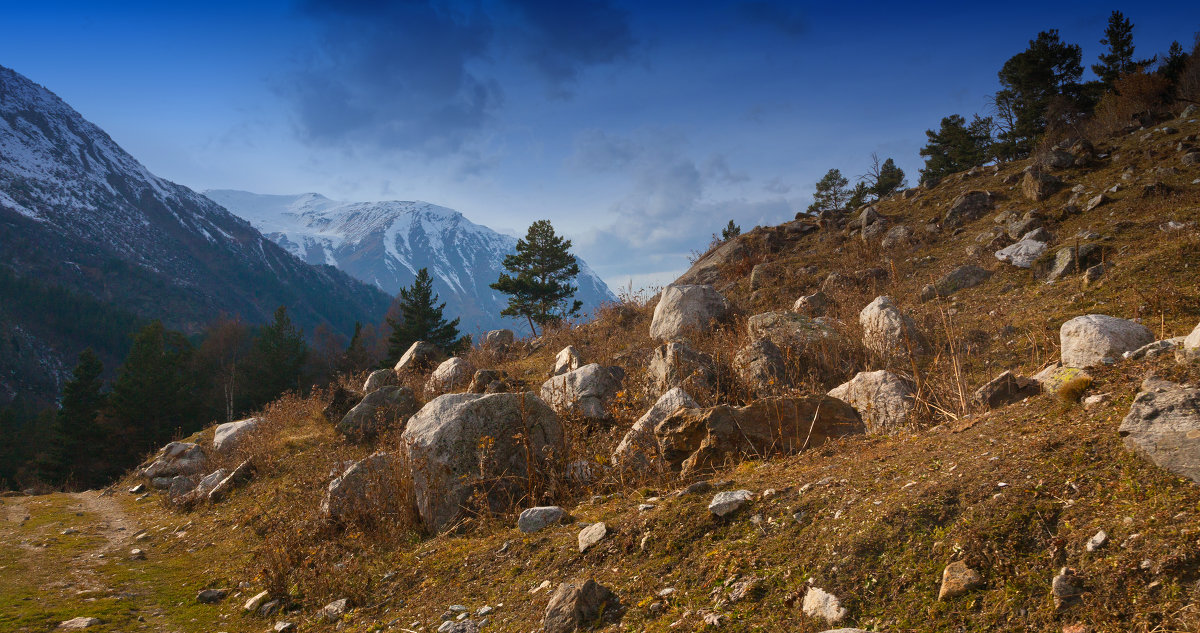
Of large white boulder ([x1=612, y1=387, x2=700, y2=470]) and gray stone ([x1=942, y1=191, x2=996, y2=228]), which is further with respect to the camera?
gray stone ([x1=942, y1=191, x2=996, y2=228])

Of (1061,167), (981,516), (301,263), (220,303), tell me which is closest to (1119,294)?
(981,516)

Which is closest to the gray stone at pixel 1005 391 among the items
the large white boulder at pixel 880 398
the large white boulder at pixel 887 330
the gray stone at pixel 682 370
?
the large white boulder at pixel 880 398

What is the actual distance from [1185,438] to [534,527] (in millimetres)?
3822

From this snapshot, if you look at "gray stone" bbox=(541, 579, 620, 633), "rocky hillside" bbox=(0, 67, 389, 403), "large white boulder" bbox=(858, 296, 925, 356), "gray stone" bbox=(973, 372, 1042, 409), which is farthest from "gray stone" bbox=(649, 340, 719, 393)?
"rocky hillside" bbox=(0, 67, 389, 403)

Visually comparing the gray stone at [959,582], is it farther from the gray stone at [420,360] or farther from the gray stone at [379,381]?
the gray stone at [420,360]

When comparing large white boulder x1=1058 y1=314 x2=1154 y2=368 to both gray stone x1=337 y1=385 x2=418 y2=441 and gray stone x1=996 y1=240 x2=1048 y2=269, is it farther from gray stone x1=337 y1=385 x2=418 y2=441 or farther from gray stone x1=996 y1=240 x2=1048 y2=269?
gray stone x1=337 y1=385 x2=418 y2=441

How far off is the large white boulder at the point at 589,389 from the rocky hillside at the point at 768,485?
0.06m

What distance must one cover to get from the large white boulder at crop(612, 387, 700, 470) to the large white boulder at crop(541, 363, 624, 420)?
61.6 inches

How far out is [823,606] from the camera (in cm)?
236

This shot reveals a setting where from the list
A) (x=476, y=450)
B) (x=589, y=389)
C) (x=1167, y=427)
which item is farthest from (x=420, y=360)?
(x=1167, y=427)

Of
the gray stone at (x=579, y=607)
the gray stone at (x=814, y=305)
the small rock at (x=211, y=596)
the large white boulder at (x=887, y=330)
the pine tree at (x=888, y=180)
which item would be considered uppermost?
the pine tree at (x=888, y=180)

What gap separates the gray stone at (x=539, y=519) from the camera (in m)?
4.39

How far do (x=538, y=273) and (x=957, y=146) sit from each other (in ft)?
87.6

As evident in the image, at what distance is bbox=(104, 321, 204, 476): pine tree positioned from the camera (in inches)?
1119
